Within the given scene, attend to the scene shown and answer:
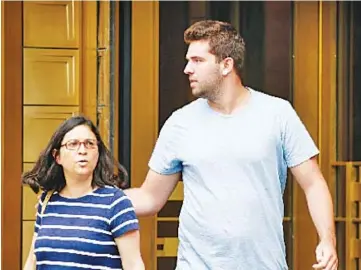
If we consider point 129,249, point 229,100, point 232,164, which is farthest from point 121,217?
point 229,100

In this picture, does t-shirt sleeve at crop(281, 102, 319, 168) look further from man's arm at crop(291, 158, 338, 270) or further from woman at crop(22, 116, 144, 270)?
woman at crop(22, 116, 144, 270)

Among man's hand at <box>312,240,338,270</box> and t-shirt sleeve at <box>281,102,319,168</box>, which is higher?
t-shirt sleeve at <box>281,102,319,168</box>

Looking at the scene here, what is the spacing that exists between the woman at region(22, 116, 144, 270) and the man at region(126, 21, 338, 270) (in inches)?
16.7

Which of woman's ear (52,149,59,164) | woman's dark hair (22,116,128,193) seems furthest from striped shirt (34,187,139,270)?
woman's ear (52,149,59,164)

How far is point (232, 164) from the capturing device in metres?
4.84

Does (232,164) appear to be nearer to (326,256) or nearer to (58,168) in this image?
(326,256)

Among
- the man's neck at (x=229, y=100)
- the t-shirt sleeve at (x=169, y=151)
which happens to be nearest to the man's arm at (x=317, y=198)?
the man's neck at (x=229, y=100)

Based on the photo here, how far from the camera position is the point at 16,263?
21.5ft

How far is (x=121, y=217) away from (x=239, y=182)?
2.12 feet

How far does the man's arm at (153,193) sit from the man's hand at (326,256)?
804mm

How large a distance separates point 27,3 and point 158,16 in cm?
82

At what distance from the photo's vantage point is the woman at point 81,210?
4.43m

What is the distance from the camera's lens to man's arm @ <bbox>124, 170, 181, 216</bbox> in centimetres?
515

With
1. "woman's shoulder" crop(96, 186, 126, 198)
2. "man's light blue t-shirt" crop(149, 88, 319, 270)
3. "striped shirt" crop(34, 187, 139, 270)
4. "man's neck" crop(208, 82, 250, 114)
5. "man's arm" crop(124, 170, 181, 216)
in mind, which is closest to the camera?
"striped shirt" crop(34, 187, 139, 270)
